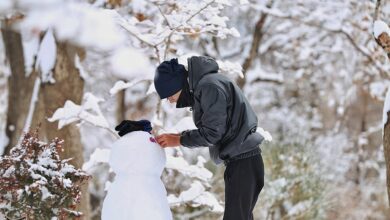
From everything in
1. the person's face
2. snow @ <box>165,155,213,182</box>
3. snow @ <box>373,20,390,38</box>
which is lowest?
snow @ <box>165,155,213,182</box>

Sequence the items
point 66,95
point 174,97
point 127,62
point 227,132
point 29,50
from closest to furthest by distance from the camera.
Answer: point 227,132, point 174,97, point 66,95, point 29,50, point 127,62

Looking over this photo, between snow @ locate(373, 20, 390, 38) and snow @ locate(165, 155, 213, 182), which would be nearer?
snow @ locate(373, 20, 390, 38)

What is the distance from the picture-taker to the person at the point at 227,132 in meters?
3.62

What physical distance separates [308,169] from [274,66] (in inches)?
199

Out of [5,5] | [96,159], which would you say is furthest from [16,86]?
[96,159]

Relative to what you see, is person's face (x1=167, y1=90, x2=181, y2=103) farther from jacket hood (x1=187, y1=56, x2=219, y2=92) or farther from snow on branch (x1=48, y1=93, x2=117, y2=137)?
snow on branch (x1=48, y1=93, x2=117, y2=137)

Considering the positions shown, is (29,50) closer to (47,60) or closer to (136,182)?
(47,60)

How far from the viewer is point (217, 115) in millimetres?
3520

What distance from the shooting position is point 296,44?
12.1 m

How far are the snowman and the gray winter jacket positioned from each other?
0.81 feet

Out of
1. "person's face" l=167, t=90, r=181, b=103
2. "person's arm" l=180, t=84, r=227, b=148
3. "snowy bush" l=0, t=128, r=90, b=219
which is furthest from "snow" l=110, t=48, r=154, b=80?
"person's arm" l=180, t=84, r=227, b=148

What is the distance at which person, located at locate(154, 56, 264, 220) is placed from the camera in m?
3.62

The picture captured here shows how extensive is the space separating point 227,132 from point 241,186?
0.32m

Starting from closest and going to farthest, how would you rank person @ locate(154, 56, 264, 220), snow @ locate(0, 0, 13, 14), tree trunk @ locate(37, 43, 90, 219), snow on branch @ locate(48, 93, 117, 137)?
person @ locate(154, 56, 264, 220) → snow on branch @ locate(48, 93, 117, 137) → tree trunk @ locate(37, 43, 90, 219) → snow @ locate(0, 0, 13, 14)
